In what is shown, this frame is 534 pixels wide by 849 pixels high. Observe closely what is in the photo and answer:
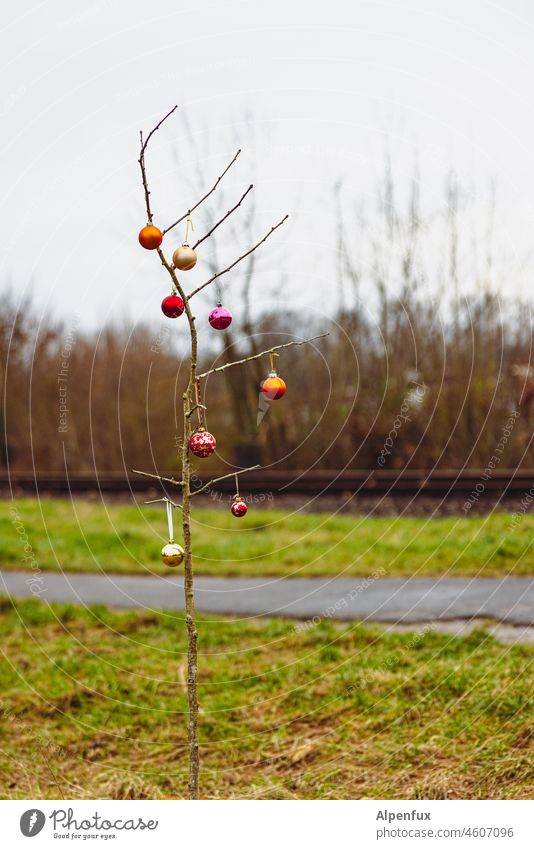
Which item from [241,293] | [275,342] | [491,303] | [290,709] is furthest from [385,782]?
[275,342]

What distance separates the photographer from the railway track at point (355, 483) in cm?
934

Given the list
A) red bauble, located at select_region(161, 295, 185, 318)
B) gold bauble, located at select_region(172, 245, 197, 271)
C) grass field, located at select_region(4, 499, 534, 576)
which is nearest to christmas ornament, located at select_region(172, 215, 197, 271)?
gold bauble, located at select_region(172, 245, 197, 271)

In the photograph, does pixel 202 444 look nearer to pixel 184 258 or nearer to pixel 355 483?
pixel 184 258

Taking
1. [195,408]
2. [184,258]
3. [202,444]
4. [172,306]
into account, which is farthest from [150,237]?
[202,444]

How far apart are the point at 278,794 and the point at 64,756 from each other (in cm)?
111

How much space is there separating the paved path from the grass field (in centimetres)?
23

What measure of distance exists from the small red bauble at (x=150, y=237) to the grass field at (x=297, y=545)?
408 centimetres

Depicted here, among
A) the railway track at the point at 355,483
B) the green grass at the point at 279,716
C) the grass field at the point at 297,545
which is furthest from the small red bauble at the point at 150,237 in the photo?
the railway track at the point at 355,483

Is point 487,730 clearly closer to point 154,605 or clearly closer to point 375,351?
point 154,605

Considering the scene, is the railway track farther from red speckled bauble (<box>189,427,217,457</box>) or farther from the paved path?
red speckled bauble (<box>189,427,217,457</box>)

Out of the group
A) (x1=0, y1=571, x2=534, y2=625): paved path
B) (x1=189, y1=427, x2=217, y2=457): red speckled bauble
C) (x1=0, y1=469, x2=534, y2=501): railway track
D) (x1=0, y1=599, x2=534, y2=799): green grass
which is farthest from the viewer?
(x1=0, y1=469, x2=534, y2=501): railway track

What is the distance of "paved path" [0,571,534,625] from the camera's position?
574 cm

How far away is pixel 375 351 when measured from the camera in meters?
10.6

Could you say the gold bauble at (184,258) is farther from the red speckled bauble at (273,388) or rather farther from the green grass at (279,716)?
the green grass at (279,716)
